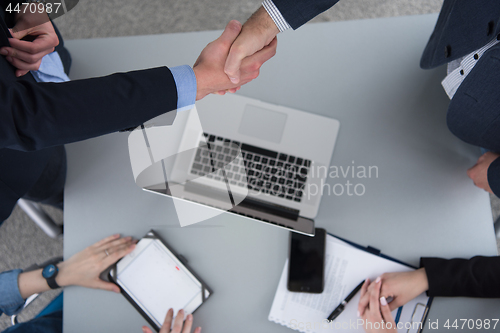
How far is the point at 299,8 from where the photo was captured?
0.77m

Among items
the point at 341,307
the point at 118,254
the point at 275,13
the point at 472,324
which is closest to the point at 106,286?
the point at 118,254

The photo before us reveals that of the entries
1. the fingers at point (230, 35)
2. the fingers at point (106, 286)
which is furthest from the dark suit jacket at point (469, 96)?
the fingers at point (106, 286)

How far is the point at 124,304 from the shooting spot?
0.89 metres

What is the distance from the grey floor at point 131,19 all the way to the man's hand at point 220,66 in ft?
3.36

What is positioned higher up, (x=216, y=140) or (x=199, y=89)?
(x=199, y=89)

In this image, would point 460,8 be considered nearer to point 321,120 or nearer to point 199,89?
point 321,120

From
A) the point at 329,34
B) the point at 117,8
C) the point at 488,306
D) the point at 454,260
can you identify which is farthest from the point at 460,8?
the point at 117,8

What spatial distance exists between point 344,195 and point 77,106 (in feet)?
2.21

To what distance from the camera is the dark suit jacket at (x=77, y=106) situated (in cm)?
58

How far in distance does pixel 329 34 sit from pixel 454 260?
695 millimetres

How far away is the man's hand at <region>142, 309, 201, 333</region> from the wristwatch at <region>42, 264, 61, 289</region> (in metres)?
0.31

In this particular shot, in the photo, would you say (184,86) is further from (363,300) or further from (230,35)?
(363,300)

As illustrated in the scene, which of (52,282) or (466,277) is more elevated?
(466,277)

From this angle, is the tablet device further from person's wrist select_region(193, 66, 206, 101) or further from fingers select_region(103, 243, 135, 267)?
person's wrist select_region(193, 66, 206, 101)
